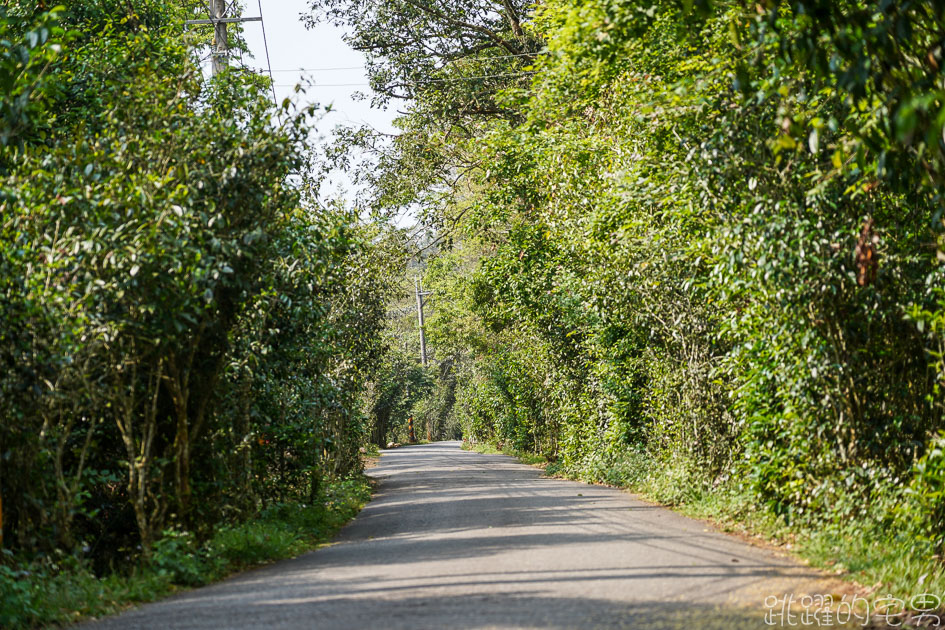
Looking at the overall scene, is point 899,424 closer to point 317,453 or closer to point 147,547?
point 147,547

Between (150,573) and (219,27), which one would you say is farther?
(219,27)

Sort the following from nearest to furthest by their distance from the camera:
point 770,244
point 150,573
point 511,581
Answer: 1. point 511,581
2. point 150,573
3. point 770,244

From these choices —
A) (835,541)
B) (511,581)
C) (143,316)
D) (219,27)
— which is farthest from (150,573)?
(219,27)

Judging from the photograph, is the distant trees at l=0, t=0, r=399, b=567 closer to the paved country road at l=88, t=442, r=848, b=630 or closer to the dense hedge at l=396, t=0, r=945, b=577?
the paved country road at l=88, t=442, r=848, b=630

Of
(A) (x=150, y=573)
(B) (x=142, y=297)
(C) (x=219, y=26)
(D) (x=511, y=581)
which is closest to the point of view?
(D) (x=511, y=581)

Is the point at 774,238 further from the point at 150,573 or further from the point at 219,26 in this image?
the point at 219,26

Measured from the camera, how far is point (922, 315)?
26.0ft

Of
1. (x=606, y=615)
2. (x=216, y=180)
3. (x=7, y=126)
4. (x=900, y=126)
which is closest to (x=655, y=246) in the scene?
(x=216, y=180)

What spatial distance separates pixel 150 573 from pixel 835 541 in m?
6.58

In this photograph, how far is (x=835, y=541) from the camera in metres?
8.64

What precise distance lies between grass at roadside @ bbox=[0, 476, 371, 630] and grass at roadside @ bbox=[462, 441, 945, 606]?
5.40 meters

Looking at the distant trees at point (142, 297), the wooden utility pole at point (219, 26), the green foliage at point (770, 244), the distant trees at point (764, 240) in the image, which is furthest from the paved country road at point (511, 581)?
the wooden utility pole at point (219, 26)

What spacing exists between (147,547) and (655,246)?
8.46 meters

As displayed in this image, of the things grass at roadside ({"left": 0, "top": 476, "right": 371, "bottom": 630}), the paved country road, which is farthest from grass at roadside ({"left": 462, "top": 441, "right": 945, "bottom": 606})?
grass at roadside ({"left": 0, "top": 476, "right": 371, "bottom": 630})
